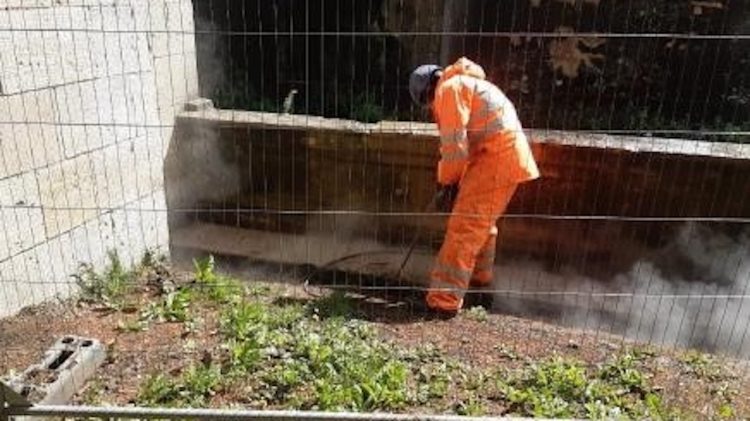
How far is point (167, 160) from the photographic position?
6672mm

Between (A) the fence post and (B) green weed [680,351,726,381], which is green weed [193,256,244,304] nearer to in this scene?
(A) the fence post

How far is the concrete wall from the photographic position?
4.31 m

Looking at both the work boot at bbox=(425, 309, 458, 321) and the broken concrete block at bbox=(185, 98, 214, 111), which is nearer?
the work boot at bbox=(425, 309, 458, 321)

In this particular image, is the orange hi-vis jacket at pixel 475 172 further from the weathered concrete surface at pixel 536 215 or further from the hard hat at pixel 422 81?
the weathered concrete surface at pixel 536 215

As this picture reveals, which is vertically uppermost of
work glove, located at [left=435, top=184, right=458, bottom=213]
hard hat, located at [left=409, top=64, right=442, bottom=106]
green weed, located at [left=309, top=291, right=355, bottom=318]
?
hard hat, located at [left=409, top=64, right=442, bottom=106]

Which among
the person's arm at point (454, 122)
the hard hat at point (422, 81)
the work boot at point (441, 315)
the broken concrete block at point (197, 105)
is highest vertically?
the hard hat at point (422, 81)

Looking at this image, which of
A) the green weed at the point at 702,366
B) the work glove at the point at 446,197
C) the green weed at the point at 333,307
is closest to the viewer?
the green weed at the point at 702,366

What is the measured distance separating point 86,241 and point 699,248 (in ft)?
16.9

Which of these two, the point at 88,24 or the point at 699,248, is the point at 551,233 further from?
the point at 88,24

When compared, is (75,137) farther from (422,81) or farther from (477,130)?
(477,130)

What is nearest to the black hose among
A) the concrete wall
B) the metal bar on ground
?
the concrete wall

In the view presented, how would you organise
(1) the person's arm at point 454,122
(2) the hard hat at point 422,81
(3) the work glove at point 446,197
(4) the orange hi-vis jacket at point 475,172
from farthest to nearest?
(3) the work glove at point 446,197 < (2) the hard hat at point 422,81 < (4) the orange hi-vis jacket at point 475,172 < (1) the person's arm at point 454,122

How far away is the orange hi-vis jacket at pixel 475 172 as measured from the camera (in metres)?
5.09

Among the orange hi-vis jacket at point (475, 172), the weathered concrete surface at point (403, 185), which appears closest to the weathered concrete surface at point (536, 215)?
the weathered concrete surface at point (403, 185)
